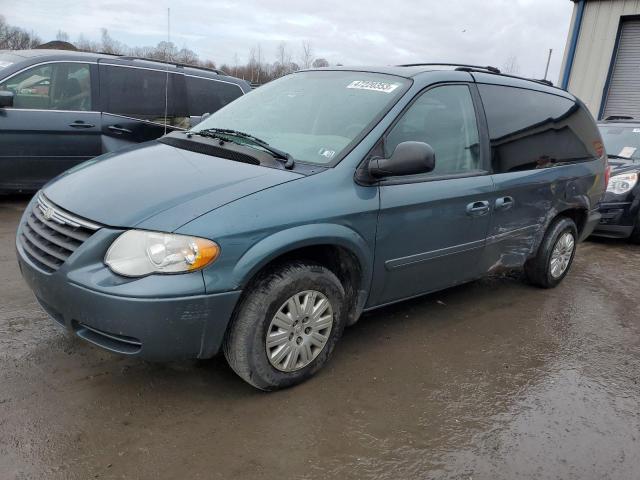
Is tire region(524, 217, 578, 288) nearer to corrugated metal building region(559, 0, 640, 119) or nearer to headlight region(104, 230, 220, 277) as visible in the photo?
A: headlight region(104, 230, 220, 277)

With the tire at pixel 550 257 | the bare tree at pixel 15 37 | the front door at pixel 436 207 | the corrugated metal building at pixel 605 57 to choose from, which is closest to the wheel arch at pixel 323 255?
the front door at pixel 436 207

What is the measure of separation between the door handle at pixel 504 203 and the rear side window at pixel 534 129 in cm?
20

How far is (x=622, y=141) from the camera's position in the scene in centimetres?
741

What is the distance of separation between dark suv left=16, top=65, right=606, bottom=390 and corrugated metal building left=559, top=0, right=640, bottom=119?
449 inches

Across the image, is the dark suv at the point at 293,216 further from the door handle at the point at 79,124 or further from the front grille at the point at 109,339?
the door handle at the point at 79,124

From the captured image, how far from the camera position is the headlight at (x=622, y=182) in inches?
259

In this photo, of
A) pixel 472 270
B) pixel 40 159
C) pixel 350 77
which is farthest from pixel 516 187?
pixel 40 159

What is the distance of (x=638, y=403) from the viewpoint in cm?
308

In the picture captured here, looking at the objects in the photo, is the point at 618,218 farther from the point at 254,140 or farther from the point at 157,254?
the point at 157,254

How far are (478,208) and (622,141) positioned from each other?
5.06 m

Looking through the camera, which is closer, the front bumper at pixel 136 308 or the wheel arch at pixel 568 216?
the front bumper at pixel 136 308

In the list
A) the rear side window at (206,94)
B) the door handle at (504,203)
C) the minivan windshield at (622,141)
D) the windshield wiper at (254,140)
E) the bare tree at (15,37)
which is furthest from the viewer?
the bare tree at (15,37)

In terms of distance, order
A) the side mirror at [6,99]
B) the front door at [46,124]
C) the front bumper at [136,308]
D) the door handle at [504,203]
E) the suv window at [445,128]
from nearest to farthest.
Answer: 1. the front bumper at [136,308]
2. the suv window at [445,128]
3. the door handle at [504,203]
4. the side mirror at [6,99]
5. the front door at [46,124]

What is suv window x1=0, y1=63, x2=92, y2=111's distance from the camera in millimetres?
5645
